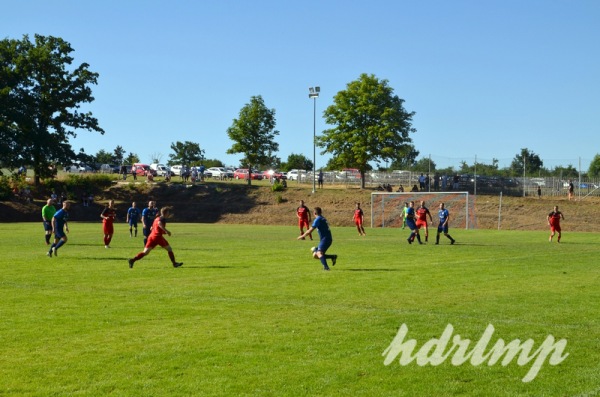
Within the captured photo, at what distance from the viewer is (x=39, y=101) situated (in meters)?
76.4

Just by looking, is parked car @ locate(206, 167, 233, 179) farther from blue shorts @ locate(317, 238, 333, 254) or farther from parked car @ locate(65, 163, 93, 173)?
blue shorts @ locate(317, 238, 333, 254)

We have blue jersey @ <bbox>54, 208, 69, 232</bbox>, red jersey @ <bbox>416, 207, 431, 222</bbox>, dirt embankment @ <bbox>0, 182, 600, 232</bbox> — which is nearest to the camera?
blue jersey @ <bbox>54, 208, 69, 232</bbox>

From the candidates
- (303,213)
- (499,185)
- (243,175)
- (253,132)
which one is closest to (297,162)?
(243,175)

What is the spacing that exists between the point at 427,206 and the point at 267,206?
1657 centimetres

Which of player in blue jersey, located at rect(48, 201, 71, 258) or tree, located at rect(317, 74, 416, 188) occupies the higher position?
tree, located at rect(317, 74, 416, 188)

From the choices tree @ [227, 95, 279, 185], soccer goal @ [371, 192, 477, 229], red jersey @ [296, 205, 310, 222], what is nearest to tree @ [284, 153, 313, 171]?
tree @ [227, 95, 279, 185]

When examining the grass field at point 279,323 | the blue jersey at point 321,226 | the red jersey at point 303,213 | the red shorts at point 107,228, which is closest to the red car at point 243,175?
the red jersey at point 303,213

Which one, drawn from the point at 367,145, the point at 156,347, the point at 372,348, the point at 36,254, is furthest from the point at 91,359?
the point at 367,145

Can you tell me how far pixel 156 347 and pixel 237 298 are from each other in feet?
15.9

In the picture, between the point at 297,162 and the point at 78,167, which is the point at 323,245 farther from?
the point at 297,162

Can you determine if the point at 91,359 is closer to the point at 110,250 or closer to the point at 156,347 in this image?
the point at 156,347

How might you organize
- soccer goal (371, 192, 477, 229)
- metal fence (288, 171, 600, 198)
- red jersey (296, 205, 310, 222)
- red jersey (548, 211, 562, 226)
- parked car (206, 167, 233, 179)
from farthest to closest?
1. parked car (206, 167, 233, 179)
2. metal fence (288, 171, 600, 198)
3. soccer goal (371, 192, 477, 229)
4. red jersey (296, 205, 310, 222)
5. red jersey (548, 211, 562, 226)

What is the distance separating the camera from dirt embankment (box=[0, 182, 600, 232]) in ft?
195

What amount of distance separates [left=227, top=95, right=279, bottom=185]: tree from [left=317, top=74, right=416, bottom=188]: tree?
690 cm
